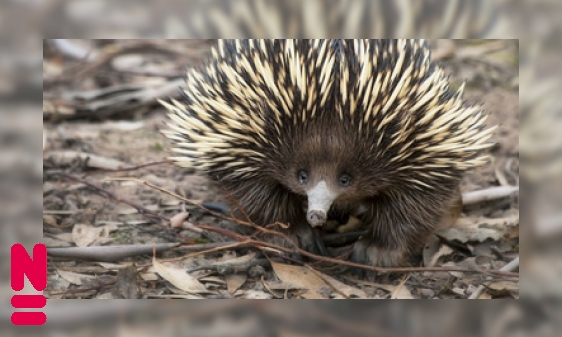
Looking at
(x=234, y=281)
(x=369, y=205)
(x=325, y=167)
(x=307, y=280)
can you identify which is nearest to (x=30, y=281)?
(x=234, y=281)

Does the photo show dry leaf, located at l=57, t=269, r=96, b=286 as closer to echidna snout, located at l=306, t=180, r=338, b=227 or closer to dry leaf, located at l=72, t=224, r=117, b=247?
dry leaf, located at l=72, t=224, r=117, b=247

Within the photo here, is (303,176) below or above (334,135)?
below

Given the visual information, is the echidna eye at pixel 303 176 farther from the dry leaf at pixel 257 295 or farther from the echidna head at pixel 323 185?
the dry leaf at pixel 257 295

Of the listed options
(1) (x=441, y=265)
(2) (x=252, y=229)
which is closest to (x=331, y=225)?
(2) (x=252, y=229)

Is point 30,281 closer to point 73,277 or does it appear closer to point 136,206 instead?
point 73,277

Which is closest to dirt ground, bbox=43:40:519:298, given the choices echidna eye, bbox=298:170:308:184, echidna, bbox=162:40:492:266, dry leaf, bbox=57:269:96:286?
dry leaf, bbox=57:269:96:286

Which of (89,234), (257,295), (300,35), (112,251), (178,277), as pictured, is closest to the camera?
(300,35)

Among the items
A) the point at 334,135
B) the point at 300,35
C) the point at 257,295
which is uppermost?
the point at 300,35
